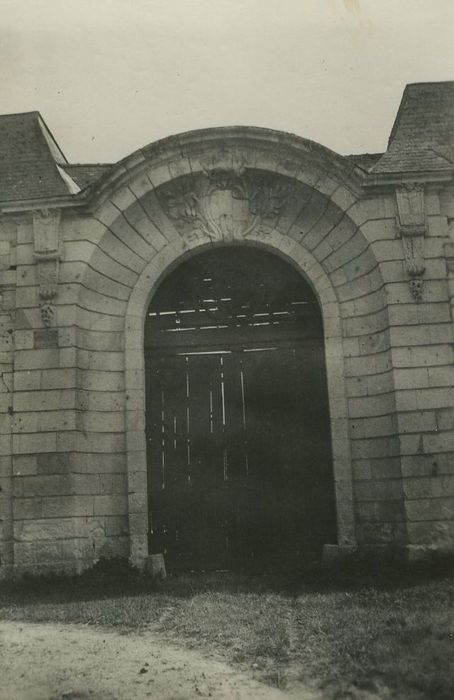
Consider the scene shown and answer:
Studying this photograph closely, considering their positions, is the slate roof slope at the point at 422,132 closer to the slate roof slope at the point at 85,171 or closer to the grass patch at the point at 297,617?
the slate roof slope at the point at 85,171

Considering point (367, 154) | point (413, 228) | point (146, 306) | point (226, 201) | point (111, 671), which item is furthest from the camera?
point (367, 154)

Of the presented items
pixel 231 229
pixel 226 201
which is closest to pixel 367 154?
pixel 226 201

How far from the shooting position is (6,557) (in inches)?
296

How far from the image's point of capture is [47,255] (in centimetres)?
805

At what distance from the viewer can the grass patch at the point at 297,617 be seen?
13.2 feet

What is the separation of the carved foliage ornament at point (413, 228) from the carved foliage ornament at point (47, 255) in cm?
400

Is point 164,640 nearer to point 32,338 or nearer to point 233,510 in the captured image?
point 233,510

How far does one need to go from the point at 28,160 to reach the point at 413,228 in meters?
4.87

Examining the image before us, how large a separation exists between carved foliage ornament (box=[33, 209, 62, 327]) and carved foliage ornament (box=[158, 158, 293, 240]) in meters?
1.39

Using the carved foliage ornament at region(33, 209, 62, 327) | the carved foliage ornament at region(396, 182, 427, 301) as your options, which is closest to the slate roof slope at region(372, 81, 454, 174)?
the carved foliage ornament at region(396, 182, 427, 301)

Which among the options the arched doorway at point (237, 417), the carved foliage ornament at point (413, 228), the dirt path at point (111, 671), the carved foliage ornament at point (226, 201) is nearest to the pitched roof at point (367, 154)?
the carved foliage ornament at point (413, 228)

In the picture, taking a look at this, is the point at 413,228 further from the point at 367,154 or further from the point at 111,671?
the point at 111,671

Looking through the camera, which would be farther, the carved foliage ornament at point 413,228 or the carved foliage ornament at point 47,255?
the carved foliage ornament at point 47,255

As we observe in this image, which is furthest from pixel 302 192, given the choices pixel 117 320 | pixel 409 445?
pixel 409 445
